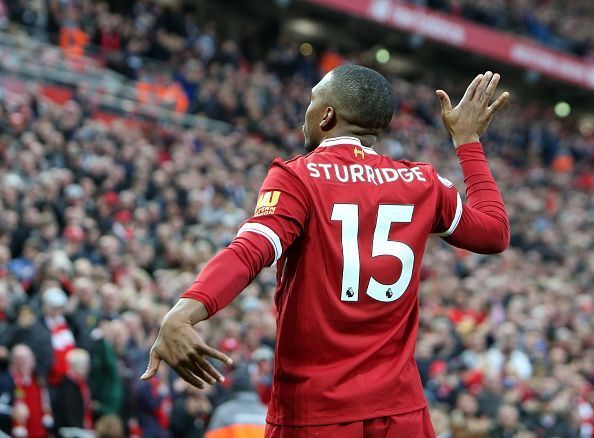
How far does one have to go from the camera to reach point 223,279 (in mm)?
2838

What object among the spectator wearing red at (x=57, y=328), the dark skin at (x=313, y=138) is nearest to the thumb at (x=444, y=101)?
the dark skin at (x=313, y=138)

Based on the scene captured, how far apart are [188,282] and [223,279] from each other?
764cm

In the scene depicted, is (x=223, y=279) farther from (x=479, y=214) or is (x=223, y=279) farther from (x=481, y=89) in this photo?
(x=481, y=89)

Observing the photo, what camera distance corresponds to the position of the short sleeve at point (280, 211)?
119 inches

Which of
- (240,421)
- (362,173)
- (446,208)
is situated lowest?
(240,421)

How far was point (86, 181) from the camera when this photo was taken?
464 inches

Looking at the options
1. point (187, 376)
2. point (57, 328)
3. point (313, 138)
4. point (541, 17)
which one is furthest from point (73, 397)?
point (541, 17)

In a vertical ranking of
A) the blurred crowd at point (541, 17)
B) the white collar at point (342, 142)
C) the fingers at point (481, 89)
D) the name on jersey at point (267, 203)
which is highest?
the fingers at point (481, 89)

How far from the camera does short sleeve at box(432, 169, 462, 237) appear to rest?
345 centimetres

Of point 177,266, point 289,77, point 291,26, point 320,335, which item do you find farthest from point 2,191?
point 291,26

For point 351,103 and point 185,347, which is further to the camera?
point 351,103

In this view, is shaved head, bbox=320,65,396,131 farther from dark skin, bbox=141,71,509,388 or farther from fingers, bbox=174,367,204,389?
fingers, bbox=174,367,204,389

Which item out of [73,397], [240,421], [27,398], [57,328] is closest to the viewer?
[240,421]

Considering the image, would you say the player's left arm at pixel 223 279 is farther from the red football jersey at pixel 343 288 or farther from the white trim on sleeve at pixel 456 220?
the white trim on sleeve at pixel 456 220
